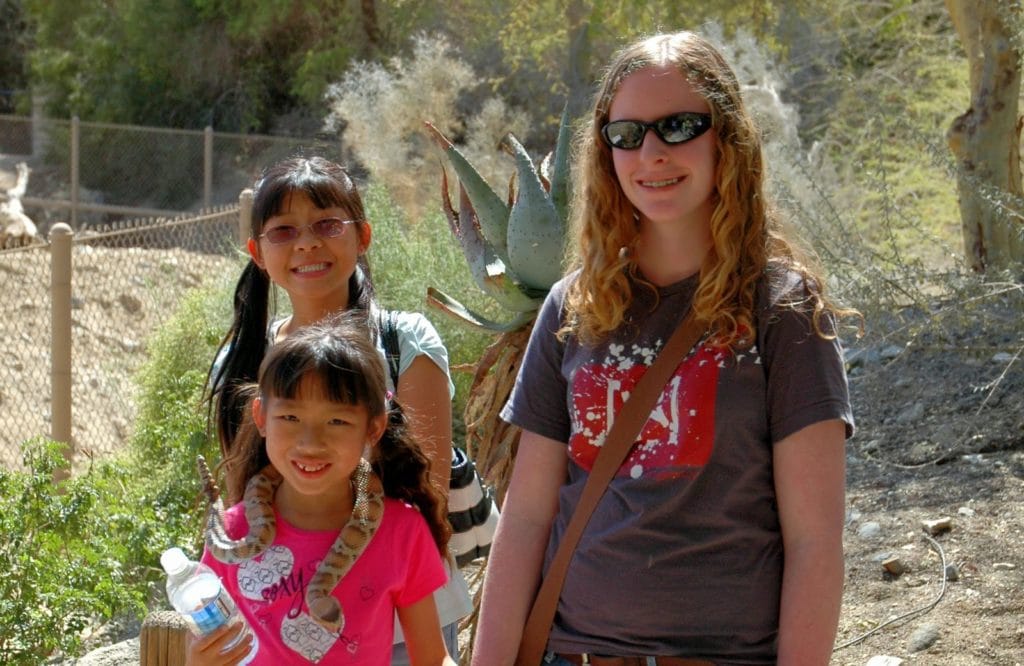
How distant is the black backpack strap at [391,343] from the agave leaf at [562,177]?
94cm

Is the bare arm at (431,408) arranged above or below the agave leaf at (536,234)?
below

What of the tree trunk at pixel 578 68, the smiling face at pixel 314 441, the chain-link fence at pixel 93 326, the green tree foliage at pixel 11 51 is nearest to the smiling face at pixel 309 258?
the smiling face at pixel 314 441

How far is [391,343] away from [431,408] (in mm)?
156

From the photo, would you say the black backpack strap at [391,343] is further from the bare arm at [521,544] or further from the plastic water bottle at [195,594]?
the plastic water bottle at [195,594]

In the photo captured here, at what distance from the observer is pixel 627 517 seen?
1952mm

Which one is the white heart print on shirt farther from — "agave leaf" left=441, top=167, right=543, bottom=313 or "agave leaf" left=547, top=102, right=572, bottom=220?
"agave leaf" left=547, top=102, right=572, bottom=220

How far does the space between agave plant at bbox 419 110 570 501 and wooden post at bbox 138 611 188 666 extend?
0.86 metres

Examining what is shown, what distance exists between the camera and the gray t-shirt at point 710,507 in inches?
75.0

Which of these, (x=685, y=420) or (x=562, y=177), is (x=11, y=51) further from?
(x=685, y=420)

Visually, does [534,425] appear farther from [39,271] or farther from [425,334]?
[39,271]

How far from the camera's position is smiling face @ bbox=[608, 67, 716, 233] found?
203cm

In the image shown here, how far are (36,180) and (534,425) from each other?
21427 mm

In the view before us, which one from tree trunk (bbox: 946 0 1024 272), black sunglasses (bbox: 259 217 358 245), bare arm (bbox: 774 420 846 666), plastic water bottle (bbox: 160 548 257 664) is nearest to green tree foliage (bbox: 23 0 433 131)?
tree trunk (bbox: 946 0 1024 272)

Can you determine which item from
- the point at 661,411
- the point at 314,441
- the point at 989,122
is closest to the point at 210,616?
the point at 314,441
